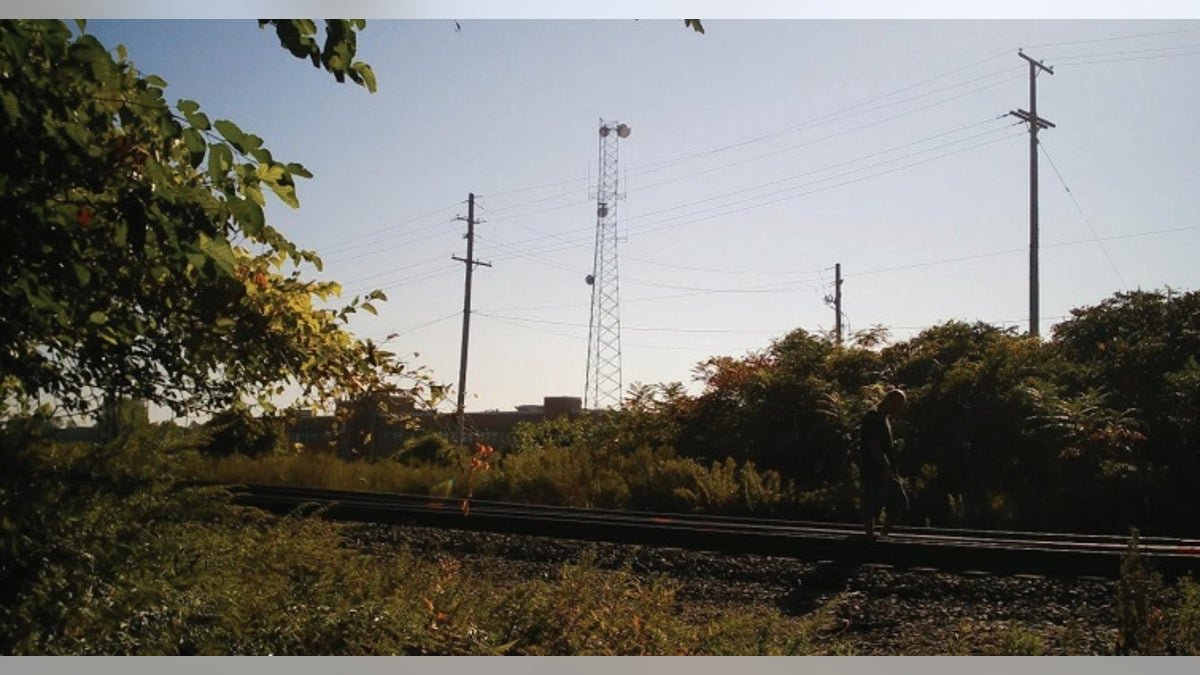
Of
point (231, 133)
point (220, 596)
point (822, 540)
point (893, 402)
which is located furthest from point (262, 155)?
point (893, 402)

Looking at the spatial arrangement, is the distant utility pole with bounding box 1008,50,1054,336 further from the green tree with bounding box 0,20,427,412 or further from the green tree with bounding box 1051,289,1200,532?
the green tree with bounding box 0,20,427,412

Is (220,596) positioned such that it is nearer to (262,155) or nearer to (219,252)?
(219,252)

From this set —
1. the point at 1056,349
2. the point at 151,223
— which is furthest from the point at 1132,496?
the point at 151,223

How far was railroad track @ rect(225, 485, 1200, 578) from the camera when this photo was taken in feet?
23.0

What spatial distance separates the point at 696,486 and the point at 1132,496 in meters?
5.33

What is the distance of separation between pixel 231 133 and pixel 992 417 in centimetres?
1317

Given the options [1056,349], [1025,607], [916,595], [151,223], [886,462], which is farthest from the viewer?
[1056,349]

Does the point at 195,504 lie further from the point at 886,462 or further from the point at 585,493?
the point at 585,493

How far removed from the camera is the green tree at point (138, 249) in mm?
4484

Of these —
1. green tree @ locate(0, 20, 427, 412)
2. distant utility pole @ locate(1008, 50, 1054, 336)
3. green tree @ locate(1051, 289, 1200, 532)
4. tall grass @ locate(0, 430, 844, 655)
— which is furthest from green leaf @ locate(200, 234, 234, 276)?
distant utility pole @ locate(1008, 50, 1054, 336)

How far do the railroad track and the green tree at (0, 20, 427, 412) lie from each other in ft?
→ 3.83

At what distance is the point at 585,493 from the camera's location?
49.3 ft

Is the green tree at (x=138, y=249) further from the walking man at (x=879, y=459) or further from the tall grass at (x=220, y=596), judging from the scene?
the walking man at (x=879, y=459)

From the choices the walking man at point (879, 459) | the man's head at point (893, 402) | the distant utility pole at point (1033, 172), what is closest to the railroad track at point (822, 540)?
the walking man at point (879, 459)
